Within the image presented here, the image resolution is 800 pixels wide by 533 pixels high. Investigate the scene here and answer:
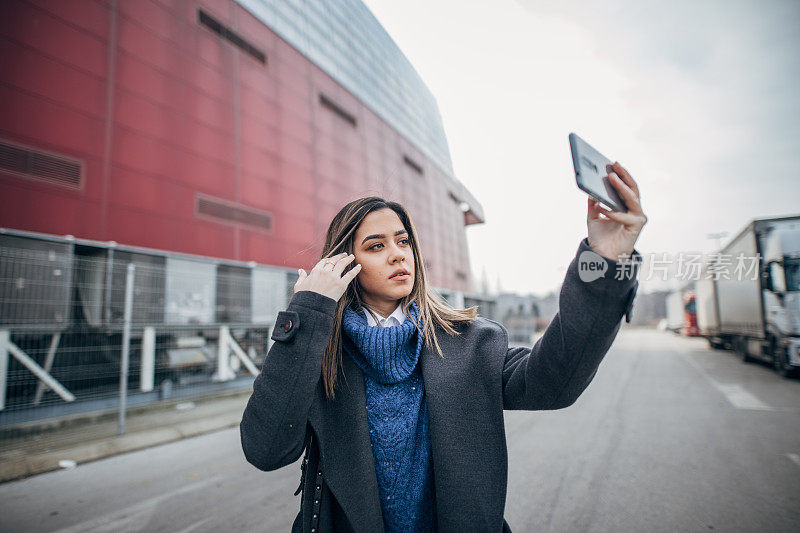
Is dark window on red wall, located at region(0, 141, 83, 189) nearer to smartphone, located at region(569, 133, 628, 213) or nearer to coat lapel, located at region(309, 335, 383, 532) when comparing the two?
coat lapel, located at region(309, 335, 383, 532)

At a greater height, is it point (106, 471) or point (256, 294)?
point (256, 294)

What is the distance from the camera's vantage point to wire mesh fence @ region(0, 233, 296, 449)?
15.8 ft

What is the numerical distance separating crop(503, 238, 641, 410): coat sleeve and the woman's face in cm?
54

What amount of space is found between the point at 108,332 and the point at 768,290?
1282 cm

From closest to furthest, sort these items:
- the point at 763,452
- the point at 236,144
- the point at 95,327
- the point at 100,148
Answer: the point at 763,452, the point at 95,327, the point at 100,148, the point at 236,144

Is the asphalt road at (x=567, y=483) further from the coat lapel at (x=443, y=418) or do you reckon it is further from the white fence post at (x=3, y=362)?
the coat lapel at (x=443, y=418)

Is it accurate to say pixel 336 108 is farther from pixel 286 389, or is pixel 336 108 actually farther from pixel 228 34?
pixel 286 389

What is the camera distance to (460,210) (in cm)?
3262

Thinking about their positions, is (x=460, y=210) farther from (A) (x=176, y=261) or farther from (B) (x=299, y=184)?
(A) (x=176, y=261)

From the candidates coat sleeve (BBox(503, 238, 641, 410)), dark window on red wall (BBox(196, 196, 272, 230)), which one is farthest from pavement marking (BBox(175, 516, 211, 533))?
dark window on red wall (BBox(196, 196, 272, 230))

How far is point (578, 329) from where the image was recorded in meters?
1.01

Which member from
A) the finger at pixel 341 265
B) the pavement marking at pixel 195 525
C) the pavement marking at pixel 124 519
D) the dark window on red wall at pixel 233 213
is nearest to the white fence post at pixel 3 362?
the pavement marking at pixel 124 519

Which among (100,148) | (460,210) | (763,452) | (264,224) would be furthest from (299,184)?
Answer: (460,210)

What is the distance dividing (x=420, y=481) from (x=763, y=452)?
4.85 m
